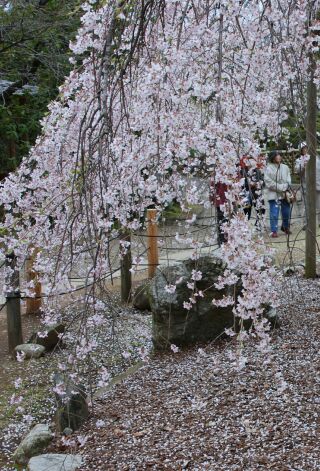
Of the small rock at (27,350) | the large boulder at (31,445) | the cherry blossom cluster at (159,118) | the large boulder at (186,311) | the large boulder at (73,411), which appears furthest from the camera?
the small rock at (27,350)

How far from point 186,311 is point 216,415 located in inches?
49.6

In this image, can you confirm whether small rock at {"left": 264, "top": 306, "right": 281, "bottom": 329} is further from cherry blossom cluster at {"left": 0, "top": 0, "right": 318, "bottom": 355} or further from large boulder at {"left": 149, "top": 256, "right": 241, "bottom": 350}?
cherry blossom cluster at {"left": 0, "top": 0, "right": 318, "bottom": 355}

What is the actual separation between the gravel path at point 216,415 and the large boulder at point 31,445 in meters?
0.12

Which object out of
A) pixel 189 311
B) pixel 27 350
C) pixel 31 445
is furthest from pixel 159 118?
pixel 27 350

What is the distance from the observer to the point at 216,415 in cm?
344

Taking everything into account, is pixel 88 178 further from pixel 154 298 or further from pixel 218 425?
pixel 154 298

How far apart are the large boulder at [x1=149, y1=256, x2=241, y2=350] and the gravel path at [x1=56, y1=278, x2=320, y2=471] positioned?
0.69 ft

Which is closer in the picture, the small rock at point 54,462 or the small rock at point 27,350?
the small rock at point 54,462

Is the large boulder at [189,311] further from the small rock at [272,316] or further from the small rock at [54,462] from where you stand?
the small rock at [54,462]

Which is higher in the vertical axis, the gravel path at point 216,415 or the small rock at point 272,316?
the small rock at point 272,316

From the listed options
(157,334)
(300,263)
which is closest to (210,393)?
(157,334)

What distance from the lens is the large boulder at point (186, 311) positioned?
4.57 m

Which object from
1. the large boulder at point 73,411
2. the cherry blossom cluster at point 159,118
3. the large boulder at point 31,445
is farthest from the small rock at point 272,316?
the large boulder at point 31,445

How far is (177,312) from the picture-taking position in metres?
4.62
